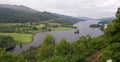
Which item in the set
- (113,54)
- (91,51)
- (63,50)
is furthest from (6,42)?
(113,54)

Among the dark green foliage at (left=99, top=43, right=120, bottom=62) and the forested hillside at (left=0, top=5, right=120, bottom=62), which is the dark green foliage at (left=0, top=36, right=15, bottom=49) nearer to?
the forested hillside at (left=0, top=5, right=120, bottom=62)

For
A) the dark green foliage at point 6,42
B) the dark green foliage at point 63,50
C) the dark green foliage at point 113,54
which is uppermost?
the dark green foliage at point 113,54

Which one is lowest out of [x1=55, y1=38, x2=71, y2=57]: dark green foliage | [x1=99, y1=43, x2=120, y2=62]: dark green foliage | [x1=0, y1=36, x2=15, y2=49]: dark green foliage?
[x1=0, y1=36, x2=15, y2=49]: dark green foliage

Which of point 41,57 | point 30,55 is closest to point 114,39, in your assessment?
point 41,57

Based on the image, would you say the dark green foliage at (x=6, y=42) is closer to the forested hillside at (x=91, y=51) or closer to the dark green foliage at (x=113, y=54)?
the forested hillside at (x=91, y=51)

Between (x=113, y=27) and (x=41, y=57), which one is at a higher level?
(x=113, y=27)

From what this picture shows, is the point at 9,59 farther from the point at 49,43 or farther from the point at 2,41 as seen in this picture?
the point at 2,41

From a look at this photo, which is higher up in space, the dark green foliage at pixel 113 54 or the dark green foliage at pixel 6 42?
the dark green foliage at pixel 113 54

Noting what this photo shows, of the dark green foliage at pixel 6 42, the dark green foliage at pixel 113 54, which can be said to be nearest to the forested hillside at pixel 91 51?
the dark green foliage at pixel 113 54

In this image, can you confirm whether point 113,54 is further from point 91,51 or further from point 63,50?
point 63,50

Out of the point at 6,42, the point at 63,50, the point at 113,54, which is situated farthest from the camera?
the point at 6,42

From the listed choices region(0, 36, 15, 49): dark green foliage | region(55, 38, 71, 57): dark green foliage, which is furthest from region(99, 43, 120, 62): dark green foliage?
region(0, 36, 15, 49): dark green foliage
